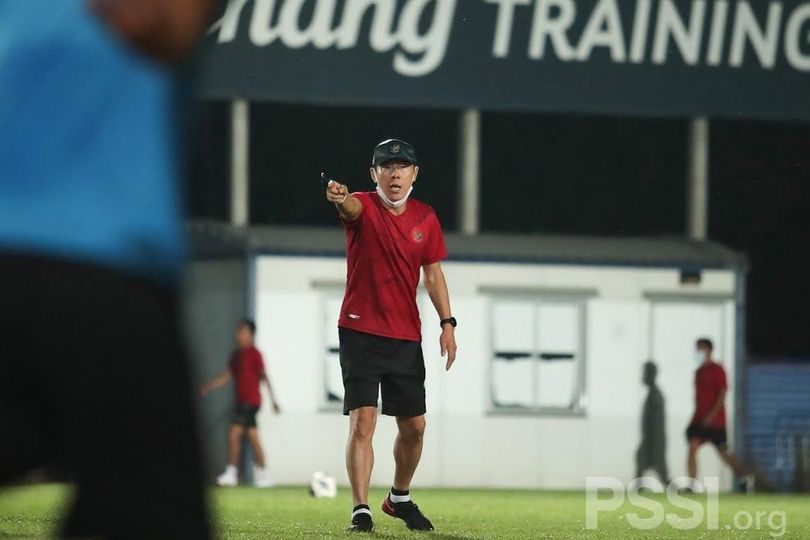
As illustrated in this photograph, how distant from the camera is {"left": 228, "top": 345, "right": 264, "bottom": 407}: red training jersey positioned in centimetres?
1889

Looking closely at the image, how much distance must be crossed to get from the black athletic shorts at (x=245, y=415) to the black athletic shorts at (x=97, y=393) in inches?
666

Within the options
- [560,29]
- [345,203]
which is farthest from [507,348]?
[345,203]

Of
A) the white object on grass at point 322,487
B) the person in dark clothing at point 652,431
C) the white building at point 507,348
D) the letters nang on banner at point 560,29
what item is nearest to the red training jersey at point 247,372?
the white building at point 507,348

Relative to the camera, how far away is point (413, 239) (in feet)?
31.4

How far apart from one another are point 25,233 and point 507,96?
19899mm

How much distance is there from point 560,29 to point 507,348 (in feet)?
13.0

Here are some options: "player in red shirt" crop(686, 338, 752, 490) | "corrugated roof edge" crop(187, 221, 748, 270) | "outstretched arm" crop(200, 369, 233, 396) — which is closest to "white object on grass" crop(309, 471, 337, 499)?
"outstretched arm" crop(200, 369, 233, 396)

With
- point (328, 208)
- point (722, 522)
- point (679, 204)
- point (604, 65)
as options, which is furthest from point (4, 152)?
point (679, 204)

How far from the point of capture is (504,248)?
21234 mm

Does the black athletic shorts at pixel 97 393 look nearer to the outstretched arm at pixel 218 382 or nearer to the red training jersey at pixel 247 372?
the outstretched arm at pixel 218 382

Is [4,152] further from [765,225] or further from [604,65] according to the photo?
[765,225]

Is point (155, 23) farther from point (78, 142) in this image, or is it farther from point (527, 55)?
point (527, 55)

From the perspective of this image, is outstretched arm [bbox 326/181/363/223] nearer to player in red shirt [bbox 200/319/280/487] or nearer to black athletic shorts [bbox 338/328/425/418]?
black athletic shorts [bbox 338/328/425/418]

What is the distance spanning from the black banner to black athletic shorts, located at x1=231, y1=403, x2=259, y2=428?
4023 mm
